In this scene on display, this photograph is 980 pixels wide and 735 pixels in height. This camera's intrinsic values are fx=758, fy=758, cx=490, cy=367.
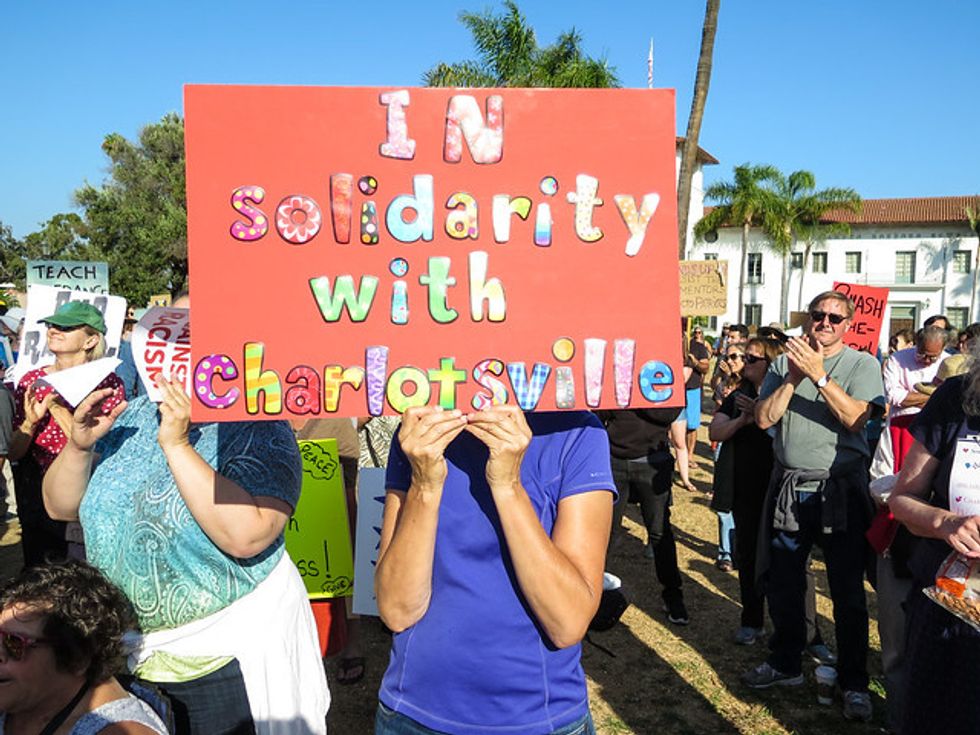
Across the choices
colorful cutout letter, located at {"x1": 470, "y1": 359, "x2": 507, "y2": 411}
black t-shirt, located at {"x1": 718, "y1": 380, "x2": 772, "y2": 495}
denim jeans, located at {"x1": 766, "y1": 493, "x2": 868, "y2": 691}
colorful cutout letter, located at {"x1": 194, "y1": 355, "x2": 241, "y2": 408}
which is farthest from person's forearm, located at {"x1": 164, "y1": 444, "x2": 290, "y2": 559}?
black t-shirt, located at {"x1": 718, "y1": 380, "x2": 772, "y2": 495}

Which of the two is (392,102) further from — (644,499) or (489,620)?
(644,499)

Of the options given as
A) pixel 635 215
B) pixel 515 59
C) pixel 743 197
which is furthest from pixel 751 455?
pixel 743 197

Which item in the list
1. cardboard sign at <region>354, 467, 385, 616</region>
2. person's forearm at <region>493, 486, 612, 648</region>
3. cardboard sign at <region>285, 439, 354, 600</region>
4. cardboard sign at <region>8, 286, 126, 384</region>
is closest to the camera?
person's forearm at <region>493, 486, 612, 648</region>

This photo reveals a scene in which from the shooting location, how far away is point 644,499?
195 inches

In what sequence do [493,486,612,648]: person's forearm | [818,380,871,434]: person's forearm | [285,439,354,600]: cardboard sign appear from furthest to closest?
[285,439,354,600]: cardboard sign < [818,380,871,434]: person's forearm < [493,486,612,648]: person's forearm

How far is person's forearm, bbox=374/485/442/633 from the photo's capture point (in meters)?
1.46

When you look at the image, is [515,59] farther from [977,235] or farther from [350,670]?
[977,235]

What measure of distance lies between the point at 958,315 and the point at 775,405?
46453mm

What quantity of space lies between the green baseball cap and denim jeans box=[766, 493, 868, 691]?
3.57 m

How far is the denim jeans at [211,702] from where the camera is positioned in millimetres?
1901

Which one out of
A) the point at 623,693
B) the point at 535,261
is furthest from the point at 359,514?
the point at 535,261

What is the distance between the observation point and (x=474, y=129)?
1.59 metres

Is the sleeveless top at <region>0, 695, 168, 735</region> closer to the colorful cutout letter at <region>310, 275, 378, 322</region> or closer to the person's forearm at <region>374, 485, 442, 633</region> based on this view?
the person's forearm at <region>374, 485, 442, 633</region>

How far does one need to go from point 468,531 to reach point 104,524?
1.02 m
